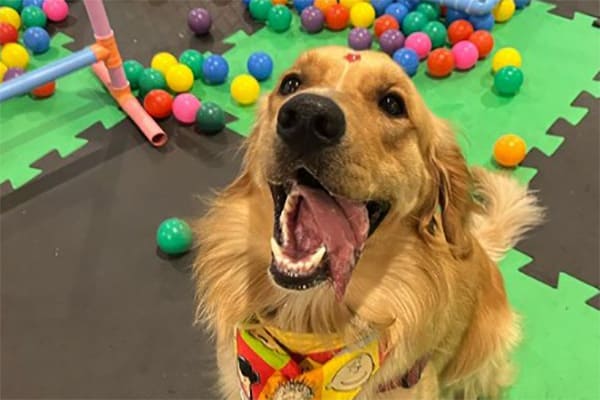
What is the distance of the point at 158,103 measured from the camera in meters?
3.45

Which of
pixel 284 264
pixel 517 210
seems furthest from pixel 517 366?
pixel 284 264

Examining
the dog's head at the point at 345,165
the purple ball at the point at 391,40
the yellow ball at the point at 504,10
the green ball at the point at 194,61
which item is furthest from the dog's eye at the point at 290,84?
the yellow ball at the point at 504,10

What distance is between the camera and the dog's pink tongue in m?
1.71

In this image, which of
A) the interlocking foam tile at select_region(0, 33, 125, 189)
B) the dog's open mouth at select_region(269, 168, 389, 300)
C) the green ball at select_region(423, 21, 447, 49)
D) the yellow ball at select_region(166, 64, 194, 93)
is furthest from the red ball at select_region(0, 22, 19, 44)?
the dog's open mouth at select_region(269, 168, 389, 300)

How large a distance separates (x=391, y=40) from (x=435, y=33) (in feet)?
0.84

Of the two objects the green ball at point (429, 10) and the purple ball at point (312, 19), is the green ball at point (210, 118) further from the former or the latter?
the green ball at point (429, 10)

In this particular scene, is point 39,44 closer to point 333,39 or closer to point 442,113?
point 333,39

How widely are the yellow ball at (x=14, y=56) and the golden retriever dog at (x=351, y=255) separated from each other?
2.08 m

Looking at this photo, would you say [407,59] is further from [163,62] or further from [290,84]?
[290,84]

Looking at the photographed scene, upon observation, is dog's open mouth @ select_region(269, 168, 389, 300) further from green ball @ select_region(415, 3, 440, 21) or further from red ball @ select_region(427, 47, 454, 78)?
green ball @ select_region(415, 3, 440, 21)

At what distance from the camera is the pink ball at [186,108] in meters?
3.44

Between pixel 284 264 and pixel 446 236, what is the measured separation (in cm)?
55

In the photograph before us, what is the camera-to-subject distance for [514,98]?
11.7 ft

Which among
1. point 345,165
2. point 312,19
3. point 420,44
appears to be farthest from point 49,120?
point 345,165
